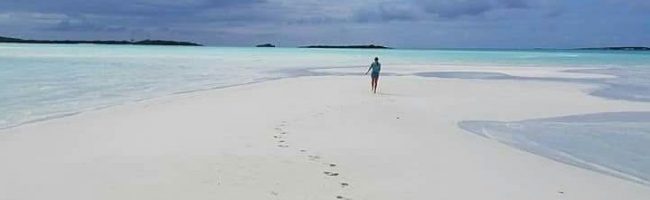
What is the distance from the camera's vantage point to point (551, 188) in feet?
23.5

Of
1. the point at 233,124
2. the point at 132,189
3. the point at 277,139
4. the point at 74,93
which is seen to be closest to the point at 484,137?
the point at 277,139

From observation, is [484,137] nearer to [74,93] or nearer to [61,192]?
[61,192]

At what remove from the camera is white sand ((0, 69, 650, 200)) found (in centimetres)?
674

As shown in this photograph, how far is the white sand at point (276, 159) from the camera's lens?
6.74 m

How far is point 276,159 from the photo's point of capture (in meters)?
8.37

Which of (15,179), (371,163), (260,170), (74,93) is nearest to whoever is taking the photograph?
(15,179)

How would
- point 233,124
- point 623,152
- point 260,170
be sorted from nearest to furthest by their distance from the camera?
point 260,170, point 623,152, point 233,124

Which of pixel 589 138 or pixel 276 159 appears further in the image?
pixel 589 138

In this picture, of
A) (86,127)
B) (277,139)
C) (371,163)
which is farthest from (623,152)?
(86,127)

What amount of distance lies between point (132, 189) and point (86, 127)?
5.54 meters

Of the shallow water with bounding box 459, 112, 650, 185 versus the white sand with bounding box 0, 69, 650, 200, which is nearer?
the white sand with bounding box 0, 69, 650, 200

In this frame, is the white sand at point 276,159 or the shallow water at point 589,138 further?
the shallow water at point 589,138

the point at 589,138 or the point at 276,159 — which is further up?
the point at 276,159

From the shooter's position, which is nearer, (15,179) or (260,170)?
(15,179)
